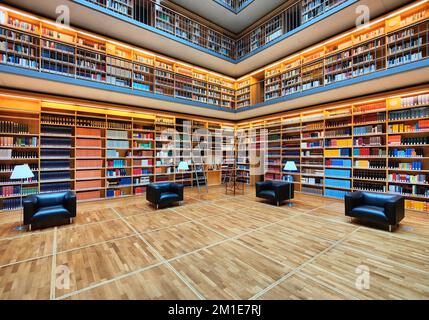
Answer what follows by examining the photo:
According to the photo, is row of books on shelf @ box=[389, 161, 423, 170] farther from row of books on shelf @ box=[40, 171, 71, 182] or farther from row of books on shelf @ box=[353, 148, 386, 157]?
row of books on shelf @ box=[40, 171, 71, 182]

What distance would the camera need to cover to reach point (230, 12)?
8.26 m

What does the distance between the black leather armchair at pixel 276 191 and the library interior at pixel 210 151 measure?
0.12ft

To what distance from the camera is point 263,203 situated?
20.1ft

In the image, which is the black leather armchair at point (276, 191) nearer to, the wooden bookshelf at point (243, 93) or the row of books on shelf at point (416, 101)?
the row of books on shelf at point (416, 101)

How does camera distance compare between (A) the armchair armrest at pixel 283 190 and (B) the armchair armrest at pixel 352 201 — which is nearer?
(B) the armchair armrest at pixel 352 201

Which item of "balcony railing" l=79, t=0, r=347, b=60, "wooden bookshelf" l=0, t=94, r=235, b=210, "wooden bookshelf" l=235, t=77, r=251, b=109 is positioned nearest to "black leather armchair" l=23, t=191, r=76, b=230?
"wooden bookshelf" l=0, t=94, r=235, b=210

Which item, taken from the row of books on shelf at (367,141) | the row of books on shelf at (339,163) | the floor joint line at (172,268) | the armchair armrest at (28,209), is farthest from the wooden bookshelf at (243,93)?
the armchair armrest at (28,209)

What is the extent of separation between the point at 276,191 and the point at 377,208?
7.67 feet

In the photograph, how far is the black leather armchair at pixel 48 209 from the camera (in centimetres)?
384

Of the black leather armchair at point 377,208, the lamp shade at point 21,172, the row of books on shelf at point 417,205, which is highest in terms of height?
the lamp shade at point 21,172

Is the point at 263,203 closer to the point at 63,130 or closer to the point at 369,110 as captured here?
the point at 369,110

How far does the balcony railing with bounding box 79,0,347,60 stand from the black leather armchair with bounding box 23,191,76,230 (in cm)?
576

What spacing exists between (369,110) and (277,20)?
5.22 meters

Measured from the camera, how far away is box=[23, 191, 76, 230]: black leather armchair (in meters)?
3.84
